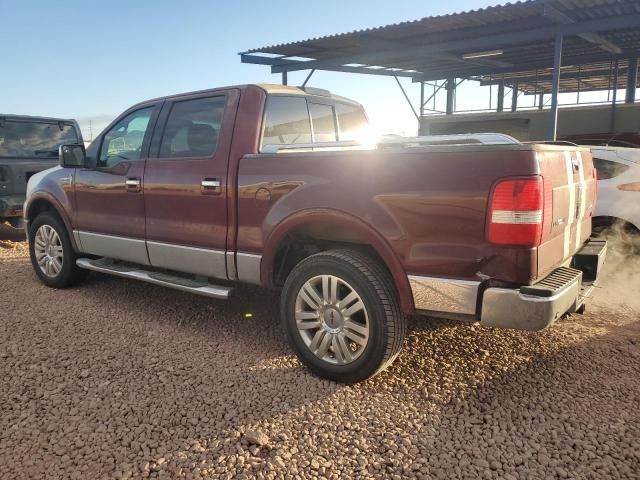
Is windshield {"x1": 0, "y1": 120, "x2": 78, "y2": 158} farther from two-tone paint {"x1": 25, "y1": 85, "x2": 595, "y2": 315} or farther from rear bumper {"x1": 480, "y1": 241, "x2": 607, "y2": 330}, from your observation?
rear bumper {"x1": 480, "y1": 241, "x2": 607, "y2": 330}

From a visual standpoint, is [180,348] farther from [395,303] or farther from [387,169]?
[387,169]

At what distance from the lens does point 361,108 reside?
5031 mm

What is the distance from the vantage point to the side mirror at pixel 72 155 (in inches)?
189

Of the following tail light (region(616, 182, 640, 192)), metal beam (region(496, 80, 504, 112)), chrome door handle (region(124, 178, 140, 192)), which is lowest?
tail light (region(616, 182, 640, 192))

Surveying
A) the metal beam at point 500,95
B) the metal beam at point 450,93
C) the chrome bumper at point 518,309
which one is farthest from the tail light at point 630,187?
the metal beam at point 500,95

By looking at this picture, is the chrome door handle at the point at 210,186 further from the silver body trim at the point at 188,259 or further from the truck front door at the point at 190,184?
the silver body trim at the point at 188,259

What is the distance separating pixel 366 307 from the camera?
3.07 meters

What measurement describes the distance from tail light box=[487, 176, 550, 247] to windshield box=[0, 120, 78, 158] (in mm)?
8105

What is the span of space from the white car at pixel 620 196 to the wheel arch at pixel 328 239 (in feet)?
10.5

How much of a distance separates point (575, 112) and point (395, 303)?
1826 centimetres

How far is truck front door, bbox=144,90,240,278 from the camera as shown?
383 cm

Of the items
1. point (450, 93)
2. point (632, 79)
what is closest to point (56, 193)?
point (450, 93)

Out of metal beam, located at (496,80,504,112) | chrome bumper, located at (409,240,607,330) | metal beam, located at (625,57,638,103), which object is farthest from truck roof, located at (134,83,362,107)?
metal beam, located at (496,80,504,112)

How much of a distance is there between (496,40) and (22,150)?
9.95 m
